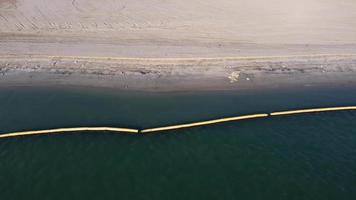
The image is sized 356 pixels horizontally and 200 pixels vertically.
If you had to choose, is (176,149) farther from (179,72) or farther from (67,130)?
(179,72)

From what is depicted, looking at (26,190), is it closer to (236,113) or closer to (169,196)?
(169,196)

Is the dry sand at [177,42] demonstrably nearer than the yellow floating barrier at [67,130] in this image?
No

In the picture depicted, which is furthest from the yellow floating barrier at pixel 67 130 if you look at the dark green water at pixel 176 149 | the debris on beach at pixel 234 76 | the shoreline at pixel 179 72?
the debris on beach at pixel 234 76

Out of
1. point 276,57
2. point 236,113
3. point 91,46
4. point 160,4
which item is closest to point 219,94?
point 236,113

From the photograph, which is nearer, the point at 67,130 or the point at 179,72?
the point at 67,130

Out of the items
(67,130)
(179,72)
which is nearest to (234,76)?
(179,72)

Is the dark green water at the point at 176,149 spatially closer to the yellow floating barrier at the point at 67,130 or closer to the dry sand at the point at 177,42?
the yellow floating barrier at the point at 67,130
